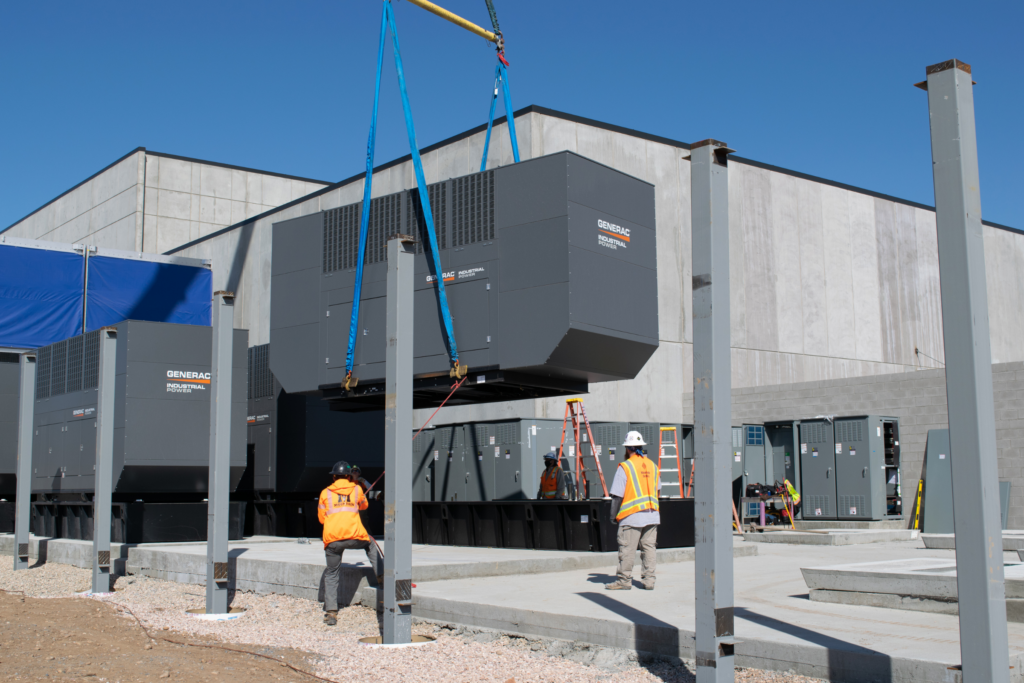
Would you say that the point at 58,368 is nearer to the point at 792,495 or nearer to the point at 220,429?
the point at 220,429

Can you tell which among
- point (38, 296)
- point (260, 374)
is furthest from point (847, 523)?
point (38, 296)

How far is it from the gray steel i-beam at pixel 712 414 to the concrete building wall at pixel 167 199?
35.7 metres

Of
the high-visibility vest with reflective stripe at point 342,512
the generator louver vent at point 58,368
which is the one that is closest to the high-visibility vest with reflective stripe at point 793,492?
the high-visibility vest with reflective stripe at point 342,512

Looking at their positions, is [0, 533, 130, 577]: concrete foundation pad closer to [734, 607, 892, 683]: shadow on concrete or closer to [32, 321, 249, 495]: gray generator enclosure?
[32, 321, 249, 495]: gray generator enclosure

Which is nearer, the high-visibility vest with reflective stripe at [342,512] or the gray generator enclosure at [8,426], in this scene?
the high-visibility vest with reflective stripe at [342,512]

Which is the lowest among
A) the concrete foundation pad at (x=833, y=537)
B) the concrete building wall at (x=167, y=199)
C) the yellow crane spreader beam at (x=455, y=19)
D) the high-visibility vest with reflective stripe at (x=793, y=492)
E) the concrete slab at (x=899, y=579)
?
→ the concrete foundation pad at (x=833, y=537)

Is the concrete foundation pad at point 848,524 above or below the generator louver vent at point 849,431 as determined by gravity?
below

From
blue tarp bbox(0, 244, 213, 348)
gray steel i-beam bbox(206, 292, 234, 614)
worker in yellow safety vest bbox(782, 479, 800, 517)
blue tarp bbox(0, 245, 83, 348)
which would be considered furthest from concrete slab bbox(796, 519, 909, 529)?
blue tarp bbox(0, 245, 83, 348)

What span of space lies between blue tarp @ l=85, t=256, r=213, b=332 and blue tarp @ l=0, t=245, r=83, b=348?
0.58 metres

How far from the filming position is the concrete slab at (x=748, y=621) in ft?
19.4

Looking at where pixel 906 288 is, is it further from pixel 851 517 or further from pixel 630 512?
pixel 630 512

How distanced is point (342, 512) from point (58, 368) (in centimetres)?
1055

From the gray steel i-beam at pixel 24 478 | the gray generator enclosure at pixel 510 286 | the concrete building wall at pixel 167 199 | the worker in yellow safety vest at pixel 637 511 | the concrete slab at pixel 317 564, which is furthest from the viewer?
the concrete building wall at pixel 167 199

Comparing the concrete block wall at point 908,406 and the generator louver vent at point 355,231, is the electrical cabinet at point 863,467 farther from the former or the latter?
the generator louver vent at point 355,231
